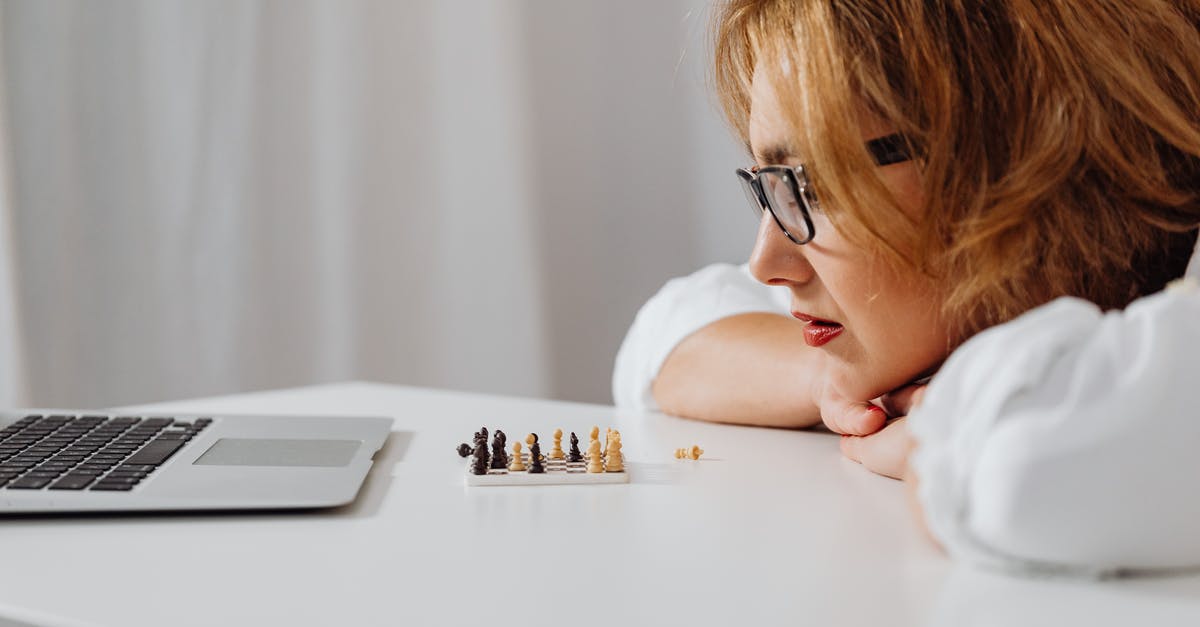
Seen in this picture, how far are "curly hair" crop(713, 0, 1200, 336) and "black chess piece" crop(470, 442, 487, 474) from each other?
33 centimetres

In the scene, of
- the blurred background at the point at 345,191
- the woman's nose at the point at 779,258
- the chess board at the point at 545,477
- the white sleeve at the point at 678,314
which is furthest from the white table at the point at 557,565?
the blurred background at the point at 345,191

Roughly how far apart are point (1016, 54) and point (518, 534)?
45 cm

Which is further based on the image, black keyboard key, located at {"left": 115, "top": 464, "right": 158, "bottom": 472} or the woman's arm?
the woman's arm

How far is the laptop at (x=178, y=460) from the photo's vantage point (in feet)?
2.50

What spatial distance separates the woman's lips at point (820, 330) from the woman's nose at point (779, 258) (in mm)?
38

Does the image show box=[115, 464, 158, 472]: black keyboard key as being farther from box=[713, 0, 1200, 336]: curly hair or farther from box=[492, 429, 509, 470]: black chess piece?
box=[713, 0, 1200, 336]: curly hair

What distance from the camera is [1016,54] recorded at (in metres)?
0.75

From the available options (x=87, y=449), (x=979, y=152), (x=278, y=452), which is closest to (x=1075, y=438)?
(x=979, y=152)

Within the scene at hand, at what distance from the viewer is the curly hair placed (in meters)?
0.74

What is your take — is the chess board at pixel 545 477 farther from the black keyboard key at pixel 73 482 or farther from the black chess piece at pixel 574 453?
the black keyboard key at pixel 73 482

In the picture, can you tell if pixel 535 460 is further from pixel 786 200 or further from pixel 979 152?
pixel 979 152

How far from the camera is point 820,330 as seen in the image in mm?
913

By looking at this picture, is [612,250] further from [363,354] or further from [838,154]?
[838,154]

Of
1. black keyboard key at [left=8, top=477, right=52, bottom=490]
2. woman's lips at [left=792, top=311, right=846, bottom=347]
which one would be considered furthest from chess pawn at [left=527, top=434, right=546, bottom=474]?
black keyboard key at [left=8, top=477, right=52, bottom=490]
